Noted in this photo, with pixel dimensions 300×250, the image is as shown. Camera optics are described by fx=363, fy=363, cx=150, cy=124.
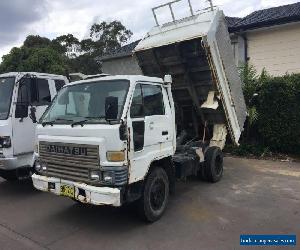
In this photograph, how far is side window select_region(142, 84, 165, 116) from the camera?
5797 mm

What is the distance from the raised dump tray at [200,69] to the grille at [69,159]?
327 cm

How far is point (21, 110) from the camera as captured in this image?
23.2ft

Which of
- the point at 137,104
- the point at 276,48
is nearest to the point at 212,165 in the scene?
the point at 137,104

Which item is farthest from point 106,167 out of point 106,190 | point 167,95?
point 167,95

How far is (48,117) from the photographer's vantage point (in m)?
6.00

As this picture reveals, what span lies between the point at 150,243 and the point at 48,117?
8.62 feet

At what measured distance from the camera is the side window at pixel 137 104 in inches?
212

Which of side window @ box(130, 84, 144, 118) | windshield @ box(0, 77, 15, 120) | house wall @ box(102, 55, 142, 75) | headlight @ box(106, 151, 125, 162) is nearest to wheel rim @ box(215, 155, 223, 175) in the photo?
side window @ box(130, 84, 144, 118)

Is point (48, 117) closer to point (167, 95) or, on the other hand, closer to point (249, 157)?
point (167, 95)

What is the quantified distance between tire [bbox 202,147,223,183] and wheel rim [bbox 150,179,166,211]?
2.01m

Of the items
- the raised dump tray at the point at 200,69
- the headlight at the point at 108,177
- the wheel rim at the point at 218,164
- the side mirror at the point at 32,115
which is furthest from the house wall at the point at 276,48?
the headlight at the point at 108,177

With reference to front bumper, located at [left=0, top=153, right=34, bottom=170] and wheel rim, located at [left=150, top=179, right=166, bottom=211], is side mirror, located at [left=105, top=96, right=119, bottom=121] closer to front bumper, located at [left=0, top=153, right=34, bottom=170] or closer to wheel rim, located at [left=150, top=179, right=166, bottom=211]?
wheel rim, located at [left=150, top=179, right=166, bottom=211]

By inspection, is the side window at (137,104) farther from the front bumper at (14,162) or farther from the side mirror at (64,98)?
the front bumper at (14,162)

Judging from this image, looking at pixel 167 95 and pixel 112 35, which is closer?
pixel 167 95
